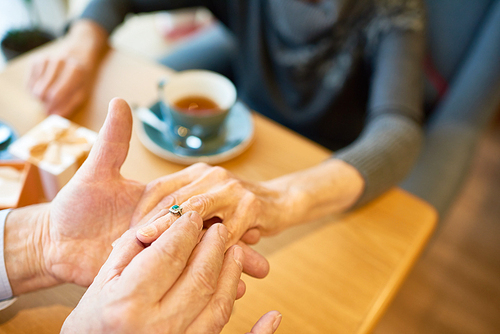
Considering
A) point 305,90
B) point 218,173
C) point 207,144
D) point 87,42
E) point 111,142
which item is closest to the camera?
point 111,142

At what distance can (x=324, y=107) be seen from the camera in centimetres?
102

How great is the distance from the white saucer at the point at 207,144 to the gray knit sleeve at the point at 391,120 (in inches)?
7.7

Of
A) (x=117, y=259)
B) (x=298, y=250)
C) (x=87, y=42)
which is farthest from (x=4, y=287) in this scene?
(x=87, y=42)

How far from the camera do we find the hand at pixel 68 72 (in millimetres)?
718

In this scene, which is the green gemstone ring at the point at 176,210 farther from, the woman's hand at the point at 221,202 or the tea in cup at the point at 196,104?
the tea in cup at the point at 196,104

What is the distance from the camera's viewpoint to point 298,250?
57cm

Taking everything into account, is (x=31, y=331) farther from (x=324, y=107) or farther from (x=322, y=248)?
(x=324, y=107)

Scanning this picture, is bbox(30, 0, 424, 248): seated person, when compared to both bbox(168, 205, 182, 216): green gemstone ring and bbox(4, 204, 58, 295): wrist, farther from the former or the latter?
bbox(4, 204, 58, 295): wrist

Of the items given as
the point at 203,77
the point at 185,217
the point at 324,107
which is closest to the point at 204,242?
the point at 185,217

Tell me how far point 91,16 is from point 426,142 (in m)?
0.93

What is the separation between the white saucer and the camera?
25.8 inches

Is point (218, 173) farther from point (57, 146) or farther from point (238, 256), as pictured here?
point (57, 146)

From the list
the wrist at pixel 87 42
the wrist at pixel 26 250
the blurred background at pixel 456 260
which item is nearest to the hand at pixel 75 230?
the wrist at pixel 26 250

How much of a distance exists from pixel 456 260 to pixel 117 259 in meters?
1.42
